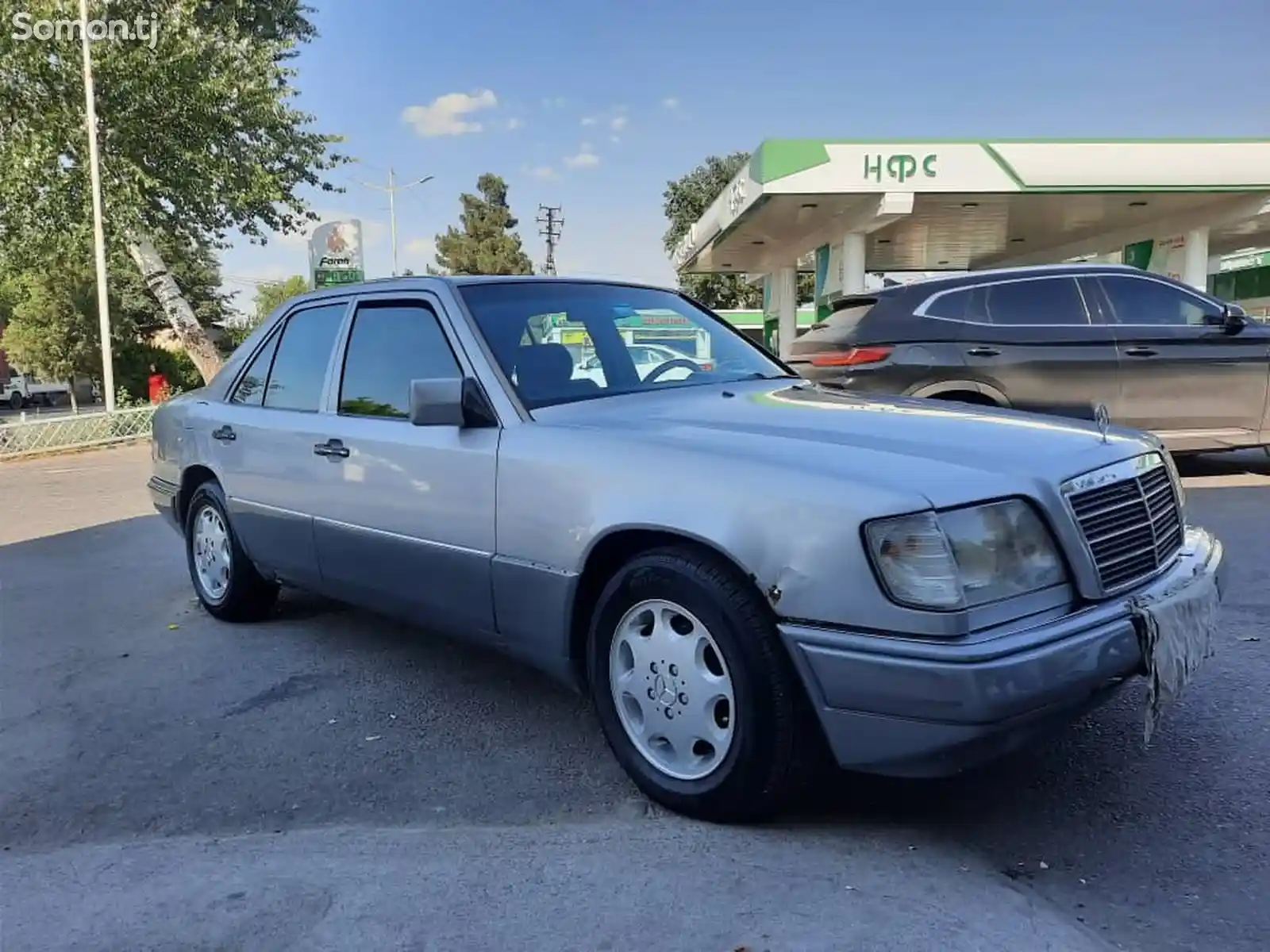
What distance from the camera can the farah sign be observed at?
2400 centimetres

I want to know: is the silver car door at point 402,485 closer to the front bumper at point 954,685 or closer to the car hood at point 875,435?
the car hood at point 875,435

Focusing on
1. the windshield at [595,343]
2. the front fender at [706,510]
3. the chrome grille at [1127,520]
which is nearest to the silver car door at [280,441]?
the windshield at [595,343]

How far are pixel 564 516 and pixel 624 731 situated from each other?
673 mm

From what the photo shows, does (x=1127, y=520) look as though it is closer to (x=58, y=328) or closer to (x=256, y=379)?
(x=256, y=379)

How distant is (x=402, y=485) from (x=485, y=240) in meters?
67.0

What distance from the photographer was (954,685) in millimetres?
2266

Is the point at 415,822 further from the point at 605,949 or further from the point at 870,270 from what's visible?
the point at 870,270

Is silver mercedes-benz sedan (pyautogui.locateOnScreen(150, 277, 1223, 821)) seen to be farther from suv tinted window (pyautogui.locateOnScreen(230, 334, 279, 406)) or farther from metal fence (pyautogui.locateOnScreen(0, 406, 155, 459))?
metal fence (pyautogui.locateOnScreen(0, 406, 155, 459))

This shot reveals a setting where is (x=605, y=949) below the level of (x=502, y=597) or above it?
below

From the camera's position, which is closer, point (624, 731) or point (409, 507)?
point (624, 731)

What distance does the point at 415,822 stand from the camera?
9.62 ft

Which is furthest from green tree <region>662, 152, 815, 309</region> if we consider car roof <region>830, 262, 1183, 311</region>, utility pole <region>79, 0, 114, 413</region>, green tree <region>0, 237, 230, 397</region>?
car roof <region>830, 262, 1183, 311</region>

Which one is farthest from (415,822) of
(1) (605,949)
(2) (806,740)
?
(2) (806,740)

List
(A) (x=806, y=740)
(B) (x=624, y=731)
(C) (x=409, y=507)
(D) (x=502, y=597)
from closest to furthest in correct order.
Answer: (A) (x=806, y=740), (B) (x=624, y=731), (D) (x=502, y=597), (C) (x=409, y=507)
